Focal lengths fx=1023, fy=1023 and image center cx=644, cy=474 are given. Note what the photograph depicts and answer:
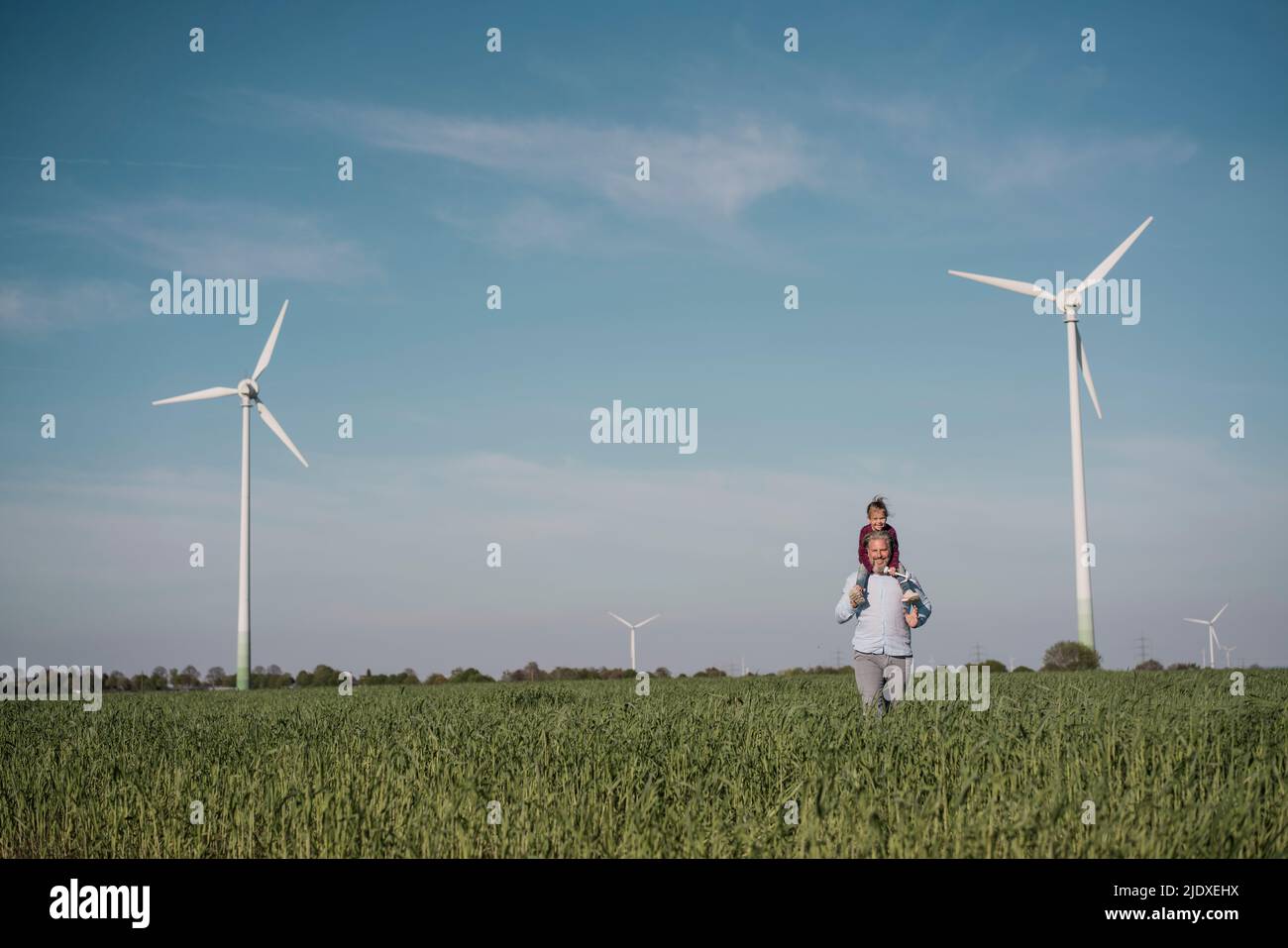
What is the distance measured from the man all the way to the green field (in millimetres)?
485

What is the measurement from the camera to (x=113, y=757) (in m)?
12.0

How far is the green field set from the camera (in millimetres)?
6953

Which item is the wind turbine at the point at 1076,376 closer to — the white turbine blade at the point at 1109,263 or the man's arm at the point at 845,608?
the white turbine blade at the point at 1109,263

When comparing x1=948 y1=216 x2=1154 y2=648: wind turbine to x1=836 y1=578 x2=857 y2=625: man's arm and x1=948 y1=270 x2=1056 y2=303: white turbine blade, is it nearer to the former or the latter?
x1=948 y1=270 x2=1056 y2=303: white turbine blade

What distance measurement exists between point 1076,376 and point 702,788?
36.0m

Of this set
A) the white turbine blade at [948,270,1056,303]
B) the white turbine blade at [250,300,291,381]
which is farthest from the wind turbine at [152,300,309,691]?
the white turbine blade at [948,270,1056,303]

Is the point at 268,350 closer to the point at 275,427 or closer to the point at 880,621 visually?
the point at 275,427

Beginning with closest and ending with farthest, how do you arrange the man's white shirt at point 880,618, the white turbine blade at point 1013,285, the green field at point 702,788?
the green field at point 702,788, the man's white shirt at point 880,618, the white turbine blade at point 1013,285

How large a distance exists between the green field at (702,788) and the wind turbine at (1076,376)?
28.4 m

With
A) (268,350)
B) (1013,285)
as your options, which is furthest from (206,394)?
(1013,285)

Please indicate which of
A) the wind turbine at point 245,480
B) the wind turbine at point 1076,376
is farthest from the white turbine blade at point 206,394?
the wind turbine at point 1076,376

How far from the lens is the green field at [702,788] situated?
6953 millimetres

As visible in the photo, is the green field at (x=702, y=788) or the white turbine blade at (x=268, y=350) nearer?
the green field at (x=702, y=788)
